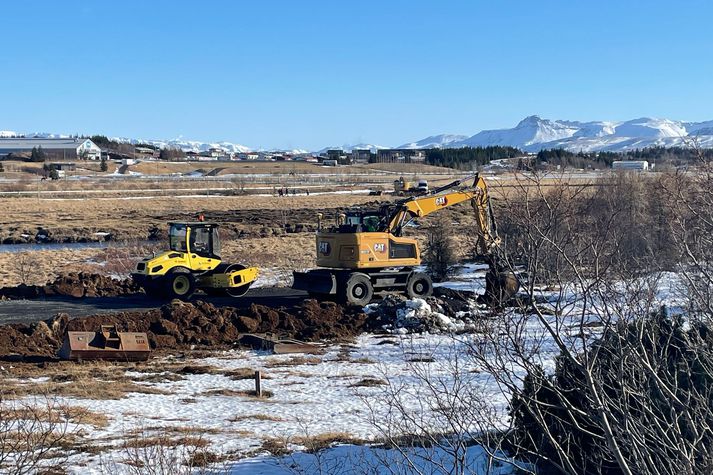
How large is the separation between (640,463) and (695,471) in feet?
1.56

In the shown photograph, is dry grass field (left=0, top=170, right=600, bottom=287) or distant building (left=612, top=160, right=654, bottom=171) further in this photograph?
distant building (left=612, top=160, right=654, bottom=171)

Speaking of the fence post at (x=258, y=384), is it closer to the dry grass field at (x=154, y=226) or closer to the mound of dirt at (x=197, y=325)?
the mound of dirt at (x=197, y=325)

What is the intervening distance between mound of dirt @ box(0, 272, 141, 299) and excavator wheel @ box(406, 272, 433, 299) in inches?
348

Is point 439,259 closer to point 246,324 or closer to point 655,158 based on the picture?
point 246,324

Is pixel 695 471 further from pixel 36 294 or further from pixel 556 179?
pixel 36 294

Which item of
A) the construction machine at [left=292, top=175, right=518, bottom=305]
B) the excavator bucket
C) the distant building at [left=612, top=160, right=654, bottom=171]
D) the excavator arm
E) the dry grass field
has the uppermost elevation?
the distant building at [left=612, top=160, right=654, bottom=171]

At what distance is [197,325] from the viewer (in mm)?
21391

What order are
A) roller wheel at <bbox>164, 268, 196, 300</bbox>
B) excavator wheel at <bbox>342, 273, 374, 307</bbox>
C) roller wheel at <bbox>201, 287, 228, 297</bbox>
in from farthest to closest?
roller wheel at <bbox>201, 287, 228, 297</bbox>, roller wheel at <bbox>164, 268, 196, 300</bbox>, excavator wheel at <bbox>342, 273, 374, 307</bbox>

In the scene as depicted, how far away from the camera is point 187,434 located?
12.5 metres

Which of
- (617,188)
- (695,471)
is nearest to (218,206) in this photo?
(617,188)

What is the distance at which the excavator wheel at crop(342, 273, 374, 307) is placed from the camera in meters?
24.7

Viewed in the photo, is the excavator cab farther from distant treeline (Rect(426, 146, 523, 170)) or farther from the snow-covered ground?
distant treeline (Rect(426, 146, 523, 170))

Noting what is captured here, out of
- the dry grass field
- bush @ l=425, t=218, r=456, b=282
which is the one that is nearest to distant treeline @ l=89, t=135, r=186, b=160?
the dry grass field

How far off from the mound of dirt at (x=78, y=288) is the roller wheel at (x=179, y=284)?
8.60 ft
